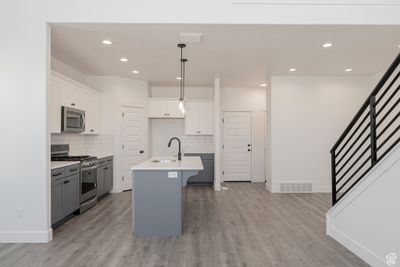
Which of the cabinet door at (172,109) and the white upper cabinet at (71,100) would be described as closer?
the white upper cabinet at (71,100)

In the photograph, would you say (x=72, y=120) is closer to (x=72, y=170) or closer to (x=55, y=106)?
(x=55, y=106)

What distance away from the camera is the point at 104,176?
17.0ft

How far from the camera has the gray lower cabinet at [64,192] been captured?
3393 mm

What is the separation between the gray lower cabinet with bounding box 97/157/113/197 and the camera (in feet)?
16.2

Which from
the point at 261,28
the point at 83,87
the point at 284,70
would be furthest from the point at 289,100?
the point at 83,87

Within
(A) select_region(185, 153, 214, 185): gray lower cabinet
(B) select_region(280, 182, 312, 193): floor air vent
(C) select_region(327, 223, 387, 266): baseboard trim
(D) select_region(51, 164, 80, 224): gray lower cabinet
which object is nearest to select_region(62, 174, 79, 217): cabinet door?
(D) select_region(51, 164, 80, 224): gray lower cabinet

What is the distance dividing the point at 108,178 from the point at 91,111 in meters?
1.47

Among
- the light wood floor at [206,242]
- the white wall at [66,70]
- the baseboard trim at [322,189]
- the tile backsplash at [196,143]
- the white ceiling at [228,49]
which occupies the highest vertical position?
the white ceiling at [228,49]

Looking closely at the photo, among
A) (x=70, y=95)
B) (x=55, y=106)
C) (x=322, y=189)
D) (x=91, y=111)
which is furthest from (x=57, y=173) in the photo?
(x=322, y=189)

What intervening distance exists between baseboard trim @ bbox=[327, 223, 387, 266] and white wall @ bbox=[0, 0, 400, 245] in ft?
8.43

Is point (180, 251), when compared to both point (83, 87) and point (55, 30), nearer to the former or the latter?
point (55, 30)

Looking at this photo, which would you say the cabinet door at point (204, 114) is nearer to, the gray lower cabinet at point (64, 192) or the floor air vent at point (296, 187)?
the floor air vent at point (296, 187)

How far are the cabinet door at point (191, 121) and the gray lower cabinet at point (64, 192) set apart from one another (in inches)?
127

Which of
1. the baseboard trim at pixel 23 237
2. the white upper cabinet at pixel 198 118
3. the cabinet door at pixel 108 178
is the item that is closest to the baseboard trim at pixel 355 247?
the baseboard trim at pixel 23 237
